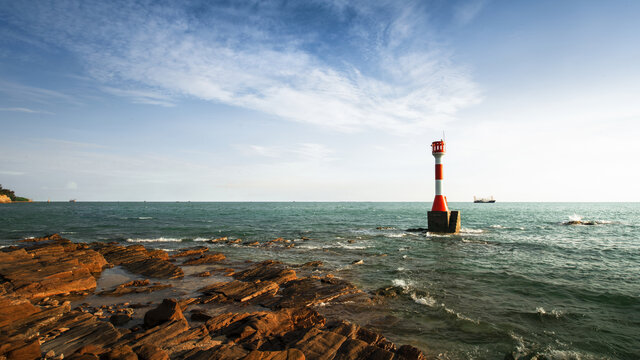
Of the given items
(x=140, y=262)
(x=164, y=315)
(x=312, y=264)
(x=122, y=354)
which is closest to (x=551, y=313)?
(x=312, y=264)

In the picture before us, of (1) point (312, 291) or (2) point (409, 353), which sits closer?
(2) point (409, 353)

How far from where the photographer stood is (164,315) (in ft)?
27.4

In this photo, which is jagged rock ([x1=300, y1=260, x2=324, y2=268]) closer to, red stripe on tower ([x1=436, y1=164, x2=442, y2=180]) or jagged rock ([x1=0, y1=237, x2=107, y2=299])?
jagged rock ([x1=0, y1=237, x2=107, y2=299])

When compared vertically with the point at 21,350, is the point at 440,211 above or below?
above

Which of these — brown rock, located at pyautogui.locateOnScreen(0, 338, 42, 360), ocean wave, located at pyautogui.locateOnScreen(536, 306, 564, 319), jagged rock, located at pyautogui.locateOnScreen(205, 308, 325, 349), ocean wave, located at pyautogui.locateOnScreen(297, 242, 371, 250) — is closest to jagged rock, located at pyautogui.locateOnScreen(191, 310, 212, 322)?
jagged rock, located at pyautogui.locateOnScreen(205, 308, 325, 349)

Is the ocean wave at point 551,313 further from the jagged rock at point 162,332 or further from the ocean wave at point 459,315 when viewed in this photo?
the jagged rock at point 162,332

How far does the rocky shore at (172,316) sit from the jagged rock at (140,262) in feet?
0.40

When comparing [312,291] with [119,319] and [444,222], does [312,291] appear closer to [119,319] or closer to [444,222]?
[119,319]

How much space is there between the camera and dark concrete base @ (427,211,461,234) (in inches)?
1356

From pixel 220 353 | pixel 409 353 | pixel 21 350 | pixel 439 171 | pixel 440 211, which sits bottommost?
pixel 409 353

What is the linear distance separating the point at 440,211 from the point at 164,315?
3240 centimetres

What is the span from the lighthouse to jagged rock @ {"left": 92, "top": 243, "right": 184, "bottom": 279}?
2837 cm

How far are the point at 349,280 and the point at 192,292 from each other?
7300mm

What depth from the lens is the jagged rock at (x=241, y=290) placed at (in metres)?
11.6
